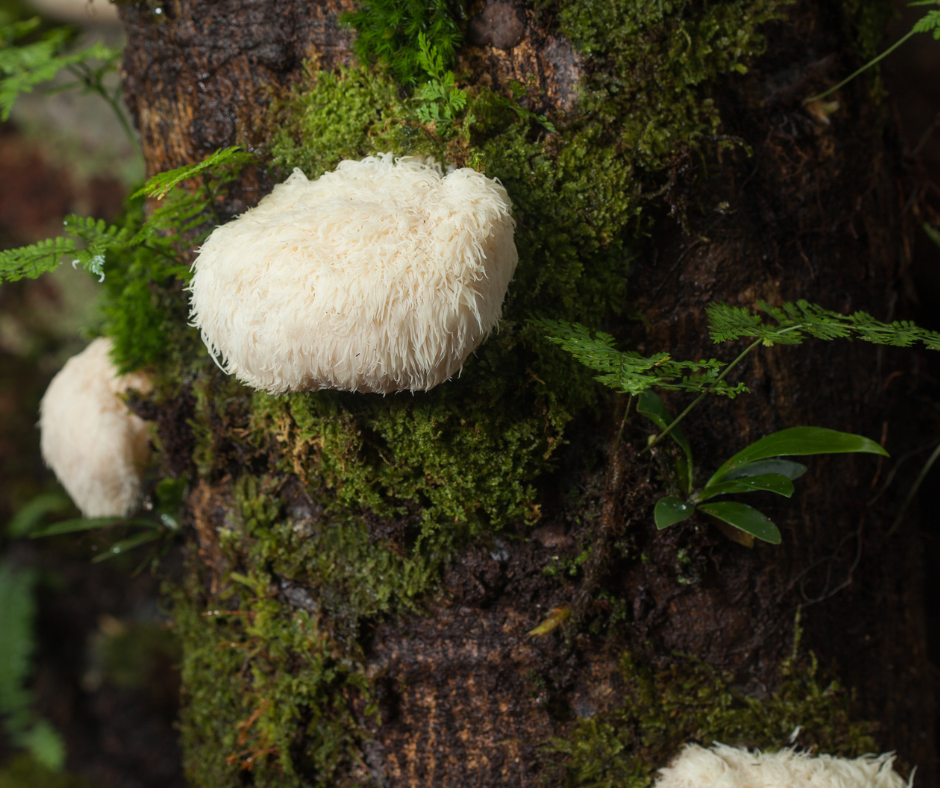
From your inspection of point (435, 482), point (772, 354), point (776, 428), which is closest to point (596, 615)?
point (435, 482)

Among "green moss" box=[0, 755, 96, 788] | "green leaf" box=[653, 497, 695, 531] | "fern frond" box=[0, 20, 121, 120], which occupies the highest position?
"fern frond" box=[0, 20, 121, 120]

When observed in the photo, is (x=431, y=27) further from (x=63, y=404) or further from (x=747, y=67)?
(x=63, y=404)

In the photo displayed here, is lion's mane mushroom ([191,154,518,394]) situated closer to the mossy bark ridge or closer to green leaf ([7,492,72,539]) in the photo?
the mossy bark ridge

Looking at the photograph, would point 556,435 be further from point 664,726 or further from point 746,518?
point 664,726

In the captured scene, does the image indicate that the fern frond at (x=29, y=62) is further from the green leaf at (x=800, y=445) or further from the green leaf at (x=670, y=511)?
the green leaf at (x=800, y=445)

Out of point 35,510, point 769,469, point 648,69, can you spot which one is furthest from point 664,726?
point 35,510

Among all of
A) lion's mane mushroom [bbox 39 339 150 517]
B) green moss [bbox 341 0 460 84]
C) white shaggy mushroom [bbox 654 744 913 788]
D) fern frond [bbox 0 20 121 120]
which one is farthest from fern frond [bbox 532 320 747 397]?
fern frond [bbox 0 20 121 120]
